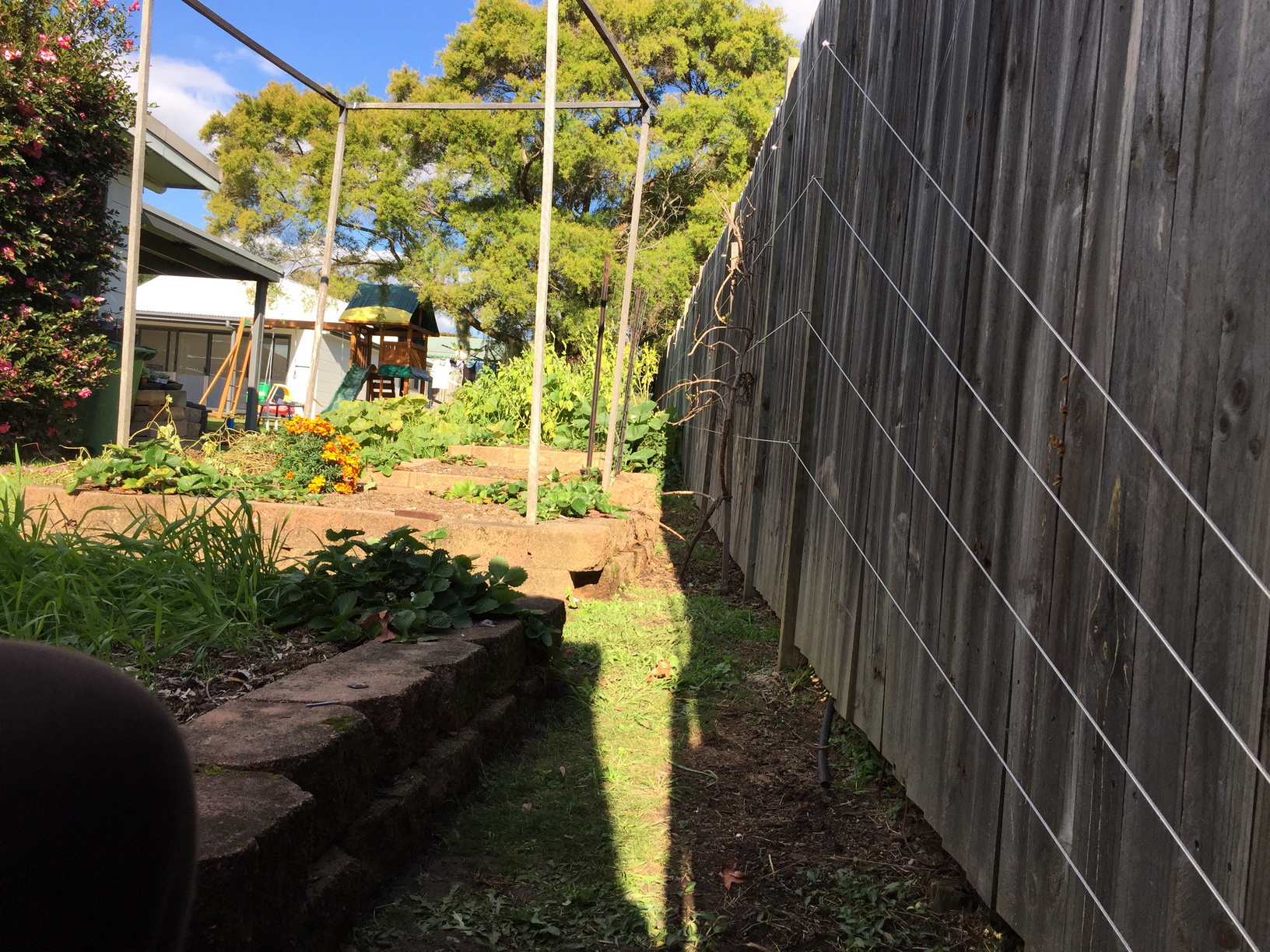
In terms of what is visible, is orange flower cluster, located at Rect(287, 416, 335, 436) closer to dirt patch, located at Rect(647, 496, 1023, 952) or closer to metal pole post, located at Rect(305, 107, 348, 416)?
metal pole post, located at Rect(305, 107, 348, 416)

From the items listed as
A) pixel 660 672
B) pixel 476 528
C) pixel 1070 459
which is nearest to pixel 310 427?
pixel 476 528

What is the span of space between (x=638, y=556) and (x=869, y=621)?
3.08 m

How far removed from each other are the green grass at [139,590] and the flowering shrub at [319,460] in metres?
2.62

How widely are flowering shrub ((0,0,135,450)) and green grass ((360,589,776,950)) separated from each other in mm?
5912

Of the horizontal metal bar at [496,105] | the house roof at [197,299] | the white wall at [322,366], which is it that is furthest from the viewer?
the white wall at [322,366]

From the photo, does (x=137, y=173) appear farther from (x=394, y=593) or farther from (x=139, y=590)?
(x=394, y=593)

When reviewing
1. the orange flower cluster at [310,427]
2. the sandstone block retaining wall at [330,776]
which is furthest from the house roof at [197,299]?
the sandstone block retaining wall at [330,776]

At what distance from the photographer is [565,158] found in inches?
787

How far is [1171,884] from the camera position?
1161mm

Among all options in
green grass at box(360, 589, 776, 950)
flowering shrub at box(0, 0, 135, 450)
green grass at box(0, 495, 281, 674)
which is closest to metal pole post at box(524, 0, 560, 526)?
green grass at box(360, 589, 776, 950)

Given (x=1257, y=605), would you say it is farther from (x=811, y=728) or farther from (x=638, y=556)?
(x=638, y=556)

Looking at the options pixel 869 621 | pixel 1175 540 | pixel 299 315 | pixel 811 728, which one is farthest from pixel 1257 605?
pixel 299 315

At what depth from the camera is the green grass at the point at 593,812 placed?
2062 millimetres

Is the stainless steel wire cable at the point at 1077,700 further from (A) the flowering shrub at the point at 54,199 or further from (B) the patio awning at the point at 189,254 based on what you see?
(B) the patio awning at the point at 189,254
